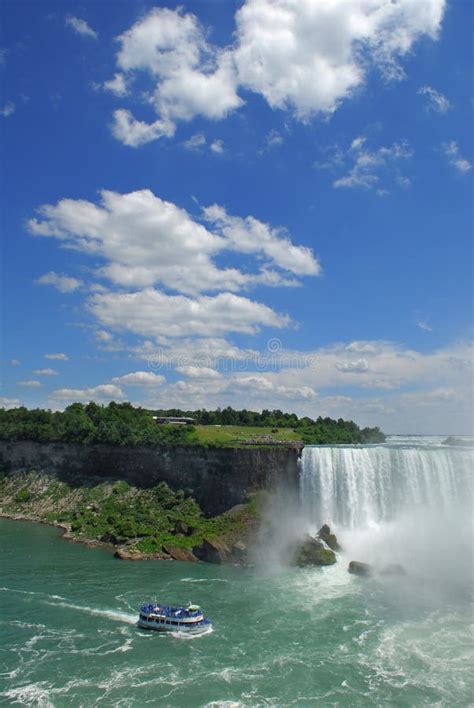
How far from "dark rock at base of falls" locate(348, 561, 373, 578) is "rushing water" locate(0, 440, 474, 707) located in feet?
2.38

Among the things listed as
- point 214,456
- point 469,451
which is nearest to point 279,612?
point 214,456

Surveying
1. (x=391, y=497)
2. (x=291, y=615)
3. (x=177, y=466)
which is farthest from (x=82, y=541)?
(x=391, y=497)

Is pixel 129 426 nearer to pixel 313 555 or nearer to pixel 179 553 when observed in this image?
pixel 179 553

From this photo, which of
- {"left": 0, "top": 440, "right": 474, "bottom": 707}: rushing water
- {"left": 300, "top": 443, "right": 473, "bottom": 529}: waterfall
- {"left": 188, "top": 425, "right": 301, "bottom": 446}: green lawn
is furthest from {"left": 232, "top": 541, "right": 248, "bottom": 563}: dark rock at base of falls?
{"left": 188, "top": 425, "right": 301, "bottom": 446}: green lawn

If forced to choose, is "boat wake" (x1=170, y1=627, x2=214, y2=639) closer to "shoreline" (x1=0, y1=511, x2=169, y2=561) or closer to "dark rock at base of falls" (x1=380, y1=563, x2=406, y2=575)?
"shoreline" (x1=0, y1=511, x2=169, y2=561)

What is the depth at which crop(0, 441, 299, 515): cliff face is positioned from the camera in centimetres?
5644

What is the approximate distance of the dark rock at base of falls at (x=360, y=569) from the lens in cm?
4253

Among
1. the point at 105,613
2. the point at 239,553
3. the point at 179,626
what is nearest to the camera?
the point at 179,626

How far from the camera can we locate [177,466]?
206ft

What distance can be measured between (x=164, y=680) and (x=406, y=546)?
30.9 meters

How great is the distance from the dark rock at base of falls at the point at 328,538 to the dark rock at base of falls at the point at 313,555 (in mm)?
1892

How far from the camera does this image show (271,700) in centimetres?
2358

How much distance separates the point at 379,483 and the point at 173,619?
30425 mm

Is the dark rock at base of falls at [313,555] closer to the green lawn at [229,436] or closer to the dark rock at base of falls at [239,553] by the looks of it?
the dark rock at base of falls at [239,553]
